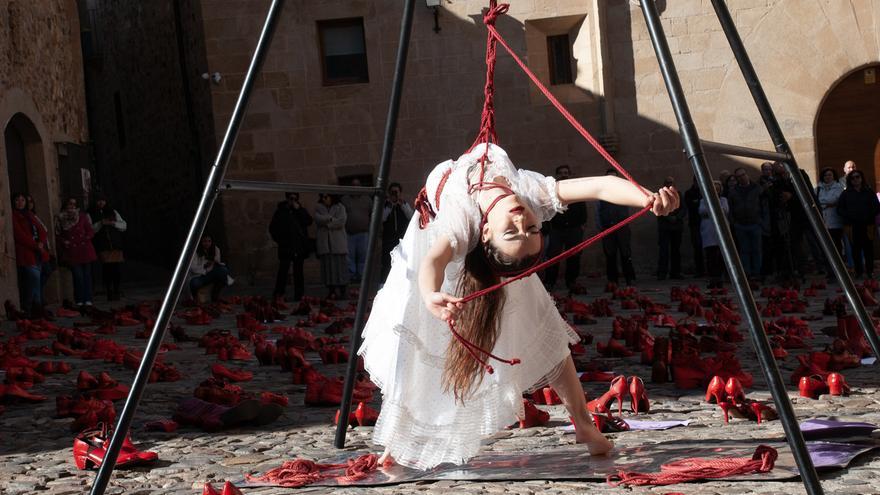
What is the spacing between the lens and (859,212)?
17047mm

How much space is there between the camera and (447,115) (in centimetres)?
2253

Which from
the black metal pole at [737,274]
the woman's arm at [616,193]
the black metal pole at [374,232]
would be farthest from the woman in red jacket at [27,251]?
the black metal pole at [737,274]

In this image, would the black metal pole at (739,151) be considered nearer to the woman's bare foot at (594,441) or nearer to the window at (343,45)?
the woman's bare foot at (594,441)

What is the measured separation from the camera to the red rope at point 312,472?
190 inches

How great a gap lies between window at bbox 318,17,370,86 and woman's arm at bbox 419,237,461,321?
1852 cm

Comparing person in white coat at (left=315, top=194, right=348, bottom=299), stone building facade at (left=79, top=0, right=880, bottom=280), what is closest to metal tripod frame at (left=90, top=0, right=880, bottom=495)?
person in white coat at (left=315, top=194, right=348, bottom=299)

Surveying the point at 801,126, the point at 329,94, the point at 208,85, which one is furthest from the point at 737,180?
the point at 208,85

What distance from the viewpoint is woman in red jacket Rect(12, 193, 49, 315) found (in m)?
16.4

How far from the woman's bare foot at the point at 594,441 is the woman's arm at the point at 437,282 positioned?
1.01 m

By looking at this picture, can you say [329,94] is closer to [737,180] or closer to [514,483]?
[737,180]

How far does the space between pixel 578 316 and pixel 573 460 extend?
6.46 meters

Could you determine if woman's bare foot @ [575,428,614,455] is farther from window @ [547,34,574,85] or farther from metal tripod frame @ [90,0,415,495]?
window @ [547,34,574,85]

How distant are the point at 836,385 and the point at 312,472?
9.60ft

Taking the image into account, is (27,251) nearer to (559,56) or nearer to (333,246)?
(333,246)
